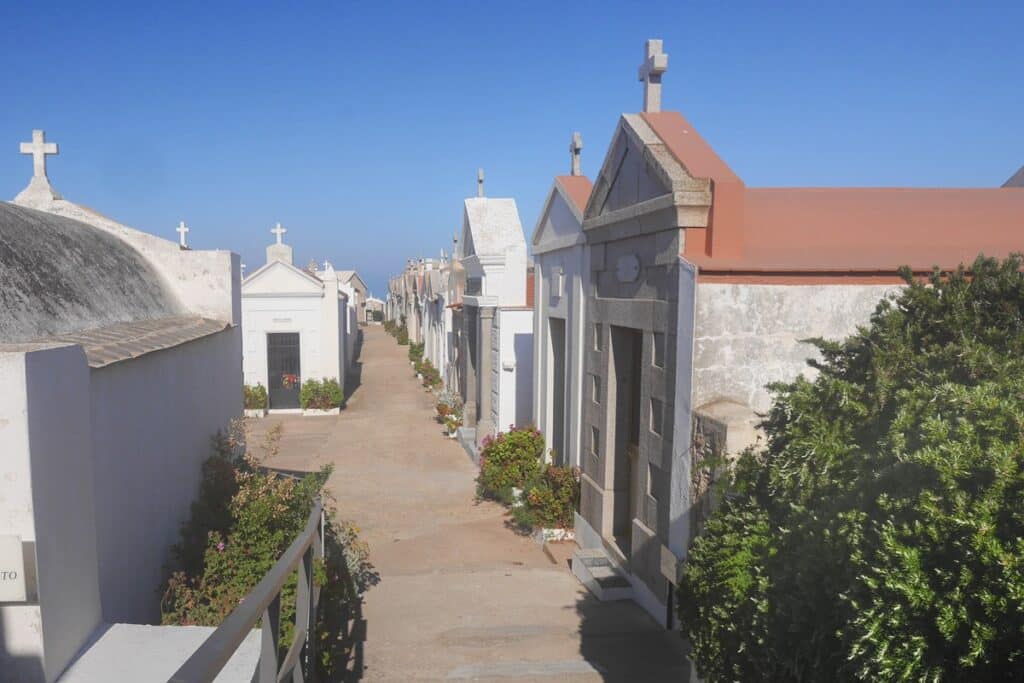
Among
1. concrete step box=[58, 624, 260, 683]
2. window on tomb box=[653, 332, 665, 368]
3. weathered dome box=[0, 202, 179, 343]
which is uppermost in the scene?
weathered dome box=[0, 202, 179, 343]

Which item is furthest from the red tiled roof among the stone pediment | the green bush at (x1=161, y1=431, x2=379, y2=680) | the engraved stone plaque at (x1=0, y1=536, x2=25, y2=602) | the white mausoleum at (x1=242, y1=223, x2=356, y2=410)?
the stone pediment

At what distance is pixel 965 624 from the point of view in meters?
2.38

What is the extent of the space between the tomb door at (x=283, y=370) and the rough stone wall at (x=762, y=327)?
16745mm

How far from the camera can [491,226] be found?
1595 cm

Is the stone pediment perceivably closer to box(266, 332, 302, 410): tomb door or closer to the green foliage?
box(266, 332, 302, 410): tomb door

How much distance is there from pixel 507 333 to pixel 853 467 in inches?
431

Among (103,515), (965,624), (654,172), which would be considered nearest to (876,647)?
(965,624)

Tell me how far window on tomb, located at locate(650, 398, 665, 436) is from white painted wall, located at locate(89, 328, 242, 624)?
412cm

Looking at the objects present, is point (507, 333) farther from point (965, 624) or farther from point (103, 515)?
point (965, 624)

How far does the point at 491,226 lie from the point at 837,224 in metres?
9.96

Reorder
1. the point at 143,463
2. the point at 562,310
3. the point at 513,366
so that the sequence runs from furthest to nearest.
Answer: the point at 513,366, the point at 562,310, the point at 143,463

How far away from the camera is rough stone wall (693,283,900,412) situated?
5789 mm

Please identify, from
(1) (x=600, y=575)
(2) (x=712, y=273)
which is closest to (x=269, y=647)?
(2) (x=712, y=273)

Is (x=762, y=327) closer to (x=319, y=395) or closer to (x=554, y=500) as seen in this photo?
(x=554, y=500)
